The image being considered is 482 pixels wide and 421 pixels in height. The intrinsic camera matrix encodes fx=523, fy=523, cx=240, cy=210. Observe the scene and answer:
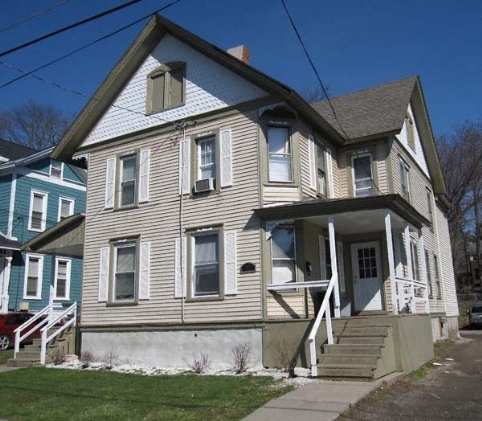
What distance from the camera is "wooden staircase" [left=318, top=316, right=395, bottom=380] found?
963cm

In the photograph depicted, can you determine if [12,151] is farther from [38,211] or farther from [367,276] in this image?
[367,276]

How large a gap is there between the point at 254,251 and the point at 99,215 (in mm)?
5670

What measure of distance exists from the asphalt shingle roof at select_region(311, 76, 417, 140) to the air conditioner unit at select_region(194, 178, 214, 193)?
467 centimetres

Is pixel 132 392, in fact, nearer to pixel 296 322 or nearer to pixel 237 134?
pixel 296 322

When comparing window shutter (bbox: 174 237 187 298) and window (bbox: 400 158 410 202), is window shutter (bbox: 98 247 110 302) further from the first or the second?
window (bbox: 400 158 410 202)

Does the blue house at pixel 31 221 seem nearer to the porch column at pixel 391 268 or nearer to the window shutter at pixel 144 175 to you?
the window shutter at pixel 144 175

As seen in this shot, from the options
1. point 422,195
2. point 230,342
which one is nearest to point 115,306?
point 230,342

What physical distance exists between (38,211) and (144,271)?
14.1m

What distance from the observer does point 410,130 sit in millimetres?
19000

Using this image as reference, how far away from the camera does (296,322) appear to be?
39.0ft

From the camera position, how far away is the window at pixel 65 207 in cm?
2750

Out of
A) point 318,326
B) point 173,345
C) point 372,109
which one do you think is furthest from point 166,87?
point 318,326

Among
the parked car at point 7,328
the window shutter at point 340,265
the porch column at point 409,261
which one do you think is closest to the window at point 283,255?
the window shutter at point 340,265

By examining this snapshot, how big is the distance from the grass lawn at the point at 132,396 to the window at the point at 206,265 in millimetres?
2377
